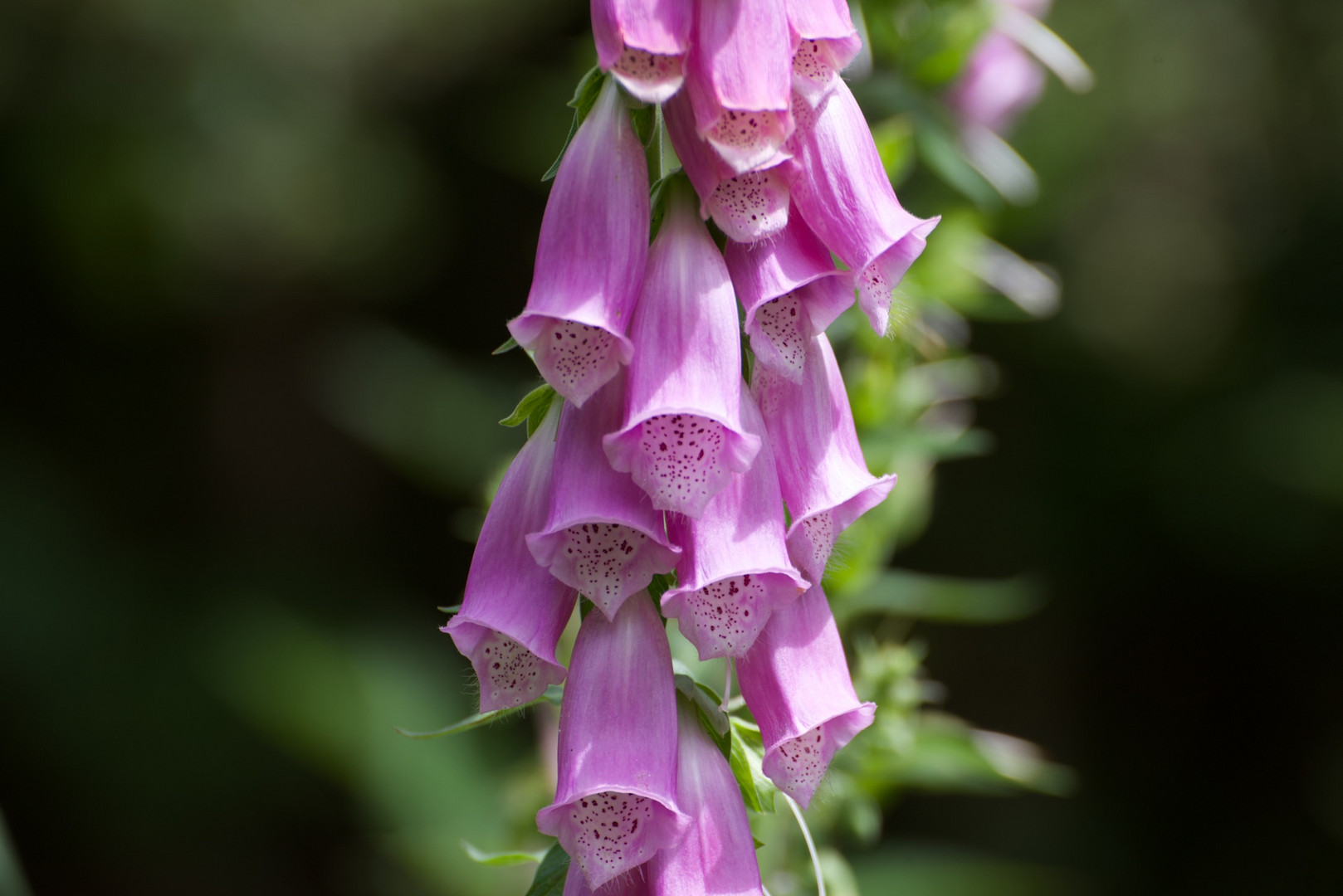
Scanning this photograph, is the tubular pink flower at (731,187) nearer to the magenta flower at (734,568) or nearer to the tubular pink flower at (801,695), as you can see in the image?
the magenta flower at (734,568)

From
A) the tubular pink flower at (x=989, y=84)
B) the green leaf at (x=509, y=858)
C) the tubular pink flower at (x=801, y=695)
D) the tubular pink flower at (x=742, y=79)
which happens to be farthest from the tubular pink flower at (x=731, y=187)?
the tubular pink flower at (x=989, y=84)

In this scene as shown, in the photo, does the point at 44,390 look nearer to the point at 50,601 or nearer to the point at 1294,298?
the point at 50,601

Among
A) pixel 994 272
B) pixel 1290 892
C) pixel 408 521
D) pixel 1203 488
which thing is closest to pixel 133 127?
pixel 408 521

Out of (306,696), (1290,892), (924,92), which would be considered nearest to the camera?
(924,92)

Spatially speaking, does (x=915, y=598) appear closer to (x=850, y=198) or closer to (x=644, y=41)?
(x=850, y=198)

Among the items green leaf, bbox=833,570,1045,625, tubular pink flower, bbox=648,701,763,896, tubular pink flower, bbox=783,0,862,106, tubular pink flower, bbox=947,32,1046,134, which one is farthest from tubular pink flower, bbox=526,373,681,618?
tubular pink flower, bbox=947,32,1046,134

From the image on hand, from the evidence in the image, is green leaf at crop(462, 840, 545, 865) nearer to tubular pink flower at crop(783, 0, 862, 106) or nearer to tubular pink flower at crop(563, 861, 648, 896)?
tubular pink flower at crop(563, 861, 648, 896)
